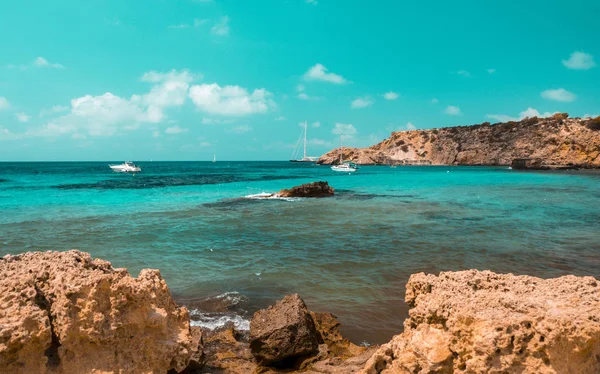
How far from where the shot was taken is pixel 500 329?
3.29 metres

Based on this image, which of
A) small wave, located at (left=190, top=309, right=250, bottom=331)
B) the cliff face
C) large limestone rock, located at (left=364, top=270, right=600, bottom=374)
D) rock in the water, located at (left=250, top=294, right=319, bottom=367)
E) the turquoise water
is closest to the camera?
large limestone rock, located at (left=364, top=270, right=600, bottom=374)

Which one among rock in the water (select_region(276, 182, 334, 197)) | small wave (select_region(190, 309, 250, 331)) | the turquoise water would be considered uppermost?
rock in the water (select_region(276, 182, 334, 197))

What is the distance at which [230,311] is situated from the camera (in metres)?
7.99

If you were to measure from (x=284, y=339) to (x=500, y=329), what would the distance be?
320 centimetres

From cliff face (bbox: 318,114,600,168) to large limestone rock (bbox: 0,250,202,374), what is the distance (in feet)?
324

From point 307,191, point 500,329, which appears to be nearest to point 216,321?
point 500,329

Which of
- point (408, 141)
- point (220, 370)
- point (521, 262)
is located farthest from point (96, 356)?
point (408, 141)

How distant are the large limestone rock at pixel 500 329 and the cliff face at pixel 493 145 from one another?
3800 inches

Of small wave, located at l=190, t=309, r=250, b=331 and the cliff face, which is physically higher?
the cliff face

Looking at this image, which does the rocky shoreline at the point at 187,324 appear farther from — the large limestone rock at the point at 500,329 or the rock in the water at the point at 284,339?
the rock in the water at the point at 284,339

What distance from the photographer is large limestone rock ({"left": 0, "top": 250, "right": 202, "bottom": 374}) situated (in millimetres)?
3627

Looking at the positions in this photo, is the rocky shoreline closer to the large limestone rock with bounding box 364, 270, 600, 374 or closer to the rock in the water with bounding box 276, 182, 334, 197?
the large limestone rock with bounding box 364, 270, 600, 374

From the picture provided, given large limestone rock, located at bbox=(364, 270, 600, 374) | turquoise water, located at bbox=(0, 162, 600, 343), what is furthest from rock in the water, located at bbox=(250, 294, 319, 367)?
large limestone rock, located at bbox=(364, 270, 600, 374)

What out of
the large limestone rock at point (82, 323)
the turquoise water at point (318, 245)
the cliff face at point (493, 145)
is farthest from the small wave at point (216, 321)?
the cliff face at point (493, 145)
